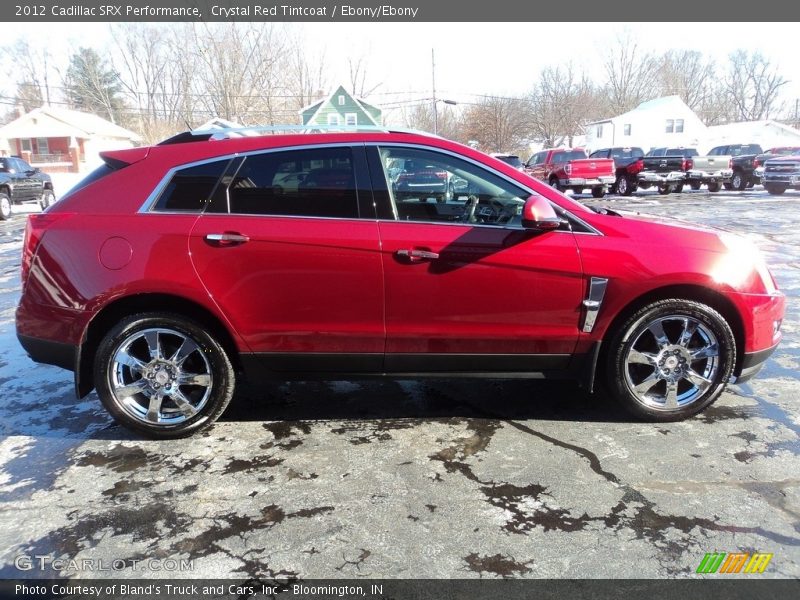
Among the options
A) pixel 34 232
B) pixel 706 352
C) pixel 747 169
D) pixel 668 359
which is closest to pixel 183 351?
pixel 34 232

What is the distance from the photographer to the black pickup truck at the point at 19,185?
18016 mm

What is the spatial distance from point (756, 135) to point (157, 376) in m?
71.6

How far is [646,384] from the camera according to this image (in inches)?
137

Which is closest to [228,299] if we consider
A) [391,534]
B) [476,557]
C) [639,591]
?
[391,534]

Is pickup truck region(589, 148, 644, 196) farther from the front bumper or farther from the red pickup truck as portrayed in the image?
the red pickup truck

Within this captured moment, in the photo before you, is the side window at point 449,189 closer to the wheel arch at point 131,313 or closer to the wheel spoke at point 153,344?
the wheel arch at point 131,313

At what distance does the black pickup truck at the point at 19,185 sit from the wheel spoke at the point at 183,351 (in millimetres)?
18396

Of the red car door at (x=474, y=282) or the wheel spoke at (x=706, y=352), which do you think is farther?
the wheel spoke at (x=706, y=352)

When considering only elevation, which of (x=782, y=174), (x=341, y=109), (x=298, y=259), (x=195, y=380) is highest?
(x=341, y=109)

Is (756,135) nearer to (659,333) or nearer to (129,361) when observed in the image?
(659,333)

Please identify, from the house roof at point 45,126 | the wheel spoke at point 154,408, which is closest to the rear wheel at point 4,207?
the wheel spoke at point 154,408

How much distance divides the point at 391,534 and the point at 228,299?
1.63 m

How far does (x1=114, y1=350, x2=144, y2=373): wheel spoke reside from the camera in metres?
3.36

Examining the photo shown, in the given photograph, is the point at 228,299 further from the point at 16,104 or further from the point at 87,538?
the point at 16,104
